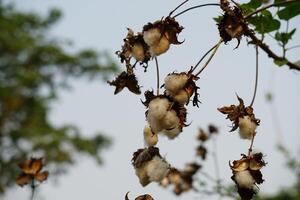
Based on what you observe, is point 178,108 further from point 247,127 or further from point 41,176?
point 41,176

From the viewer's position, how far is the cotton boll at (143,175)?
4.10 ft

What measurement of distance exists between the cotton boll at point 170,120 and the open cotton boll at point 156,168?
10 cm

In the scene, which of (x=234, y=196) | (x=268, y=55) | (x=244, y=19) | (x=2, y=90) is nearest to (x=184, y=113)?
(x=244, y=19)

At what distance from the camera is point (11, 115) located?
18.0 meters

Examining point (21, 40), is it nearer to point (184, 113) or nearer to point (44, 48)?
point (44, 48)

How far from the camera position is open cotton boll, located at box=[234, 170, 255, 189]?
4.33ft

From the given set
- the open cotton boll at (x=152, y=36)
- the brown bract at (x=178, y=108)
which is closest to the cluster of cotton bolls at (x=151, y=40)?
the open cotton boll at (x=152, y=36)

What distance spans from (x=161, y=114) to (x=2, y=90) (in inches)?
656

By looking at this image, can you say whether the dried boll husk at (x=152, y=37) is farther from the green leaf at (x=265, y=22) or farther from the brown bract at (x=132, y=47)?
the green leaf at (x=265, y=22)

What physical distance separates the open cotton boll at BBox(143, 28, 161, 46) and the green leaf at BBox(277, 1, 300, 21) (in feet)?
2.17

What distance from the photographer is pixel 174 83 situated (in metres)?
1.28

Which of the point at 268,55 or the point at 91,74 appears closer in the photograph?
the point at 268,55

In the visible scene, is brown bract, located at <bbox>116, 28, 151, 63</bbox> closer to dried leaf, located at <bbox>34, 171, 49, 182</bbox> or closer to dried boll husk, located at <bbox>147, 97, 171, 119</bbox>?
dried boll husk, located at <bbox>147, 97, 171, 119</bbox>

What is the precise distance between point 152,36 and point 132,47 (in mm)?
85
